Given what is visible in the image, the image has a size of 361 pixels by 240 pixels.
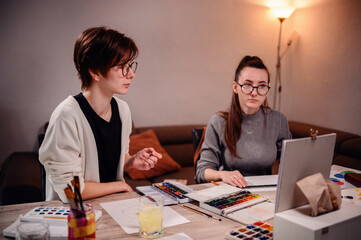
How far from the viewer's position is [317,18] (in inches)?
147

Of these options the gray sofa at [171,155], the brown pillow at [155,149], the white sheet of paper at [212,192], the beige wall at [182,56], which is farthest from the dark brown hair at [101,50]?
the beige wall at [182,56]

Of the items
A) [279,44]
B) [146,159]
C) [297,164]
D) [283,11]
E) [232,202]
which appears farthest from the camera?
[279,44]

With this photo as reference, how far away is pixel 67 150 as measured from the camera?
1.36 meters

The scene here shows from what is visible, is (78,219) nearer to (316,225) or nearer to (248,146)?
(316,225)

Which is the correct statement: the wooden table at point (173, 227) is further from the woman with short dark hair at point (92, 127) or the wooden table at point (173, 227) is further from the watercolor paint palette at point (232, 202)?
the woman with short dark hair at point (92, 127)

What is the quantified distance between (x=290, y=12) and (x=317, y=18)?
1.07 feet

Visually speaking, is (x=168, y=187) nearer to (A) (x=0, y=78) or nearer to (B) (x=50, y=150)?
(B) (x=50, y=150)

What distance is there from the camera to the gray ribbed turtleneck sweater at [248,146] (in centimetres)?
189

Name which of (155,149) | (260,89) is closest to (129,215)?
(260,89)

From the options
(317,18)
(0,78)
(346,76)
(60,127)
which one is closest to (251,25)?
(317,18)

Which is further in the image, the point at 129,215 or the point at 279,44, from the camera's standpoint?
the point at 279,44

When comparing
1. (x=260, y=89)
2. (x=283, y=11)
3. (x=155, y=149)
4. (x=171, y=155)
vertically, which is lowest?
(x=171, y=155)

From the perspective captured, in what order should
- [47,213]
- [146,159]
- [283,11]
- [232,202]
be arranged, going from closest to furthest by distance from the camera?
[47,213] → [232,202] → [146,159] → [283,11]

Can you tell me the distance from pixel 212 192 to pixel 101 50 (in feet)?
2.67
